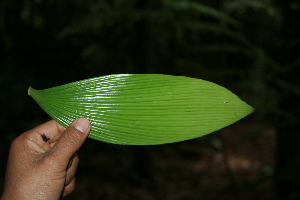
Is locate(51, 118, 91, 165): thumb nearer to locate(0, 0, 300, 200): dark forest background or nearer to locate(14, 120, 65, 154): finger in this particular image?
locate(14, 120, 65, 154): finger

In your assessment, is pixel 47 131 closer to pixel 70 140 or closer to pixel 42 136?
pixel 42 136

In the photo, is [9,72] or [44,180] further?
[9,72]

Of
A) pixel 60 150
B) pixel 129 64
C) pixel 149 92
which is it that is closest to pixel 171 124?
pixel 149 92

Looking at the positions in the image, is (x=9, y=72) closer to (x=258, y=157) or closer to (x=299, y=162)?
(x=299, y=162)

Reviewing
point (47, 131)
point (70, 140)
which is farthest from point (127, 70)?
point (70, 140)

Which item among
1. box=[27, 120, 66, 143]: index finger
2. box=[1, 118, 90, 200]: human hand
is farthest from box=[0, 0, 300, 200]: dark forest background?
box=[1, 118, 90, 200]: human hand

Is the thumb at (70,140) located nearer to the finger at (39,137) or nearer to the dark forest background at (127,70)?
the finger at (39,137)

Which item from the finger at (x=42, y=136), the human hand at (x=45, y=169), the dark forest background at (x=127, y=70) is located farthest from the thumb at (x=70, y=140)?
the dark forest background at (x=127, y=70)
